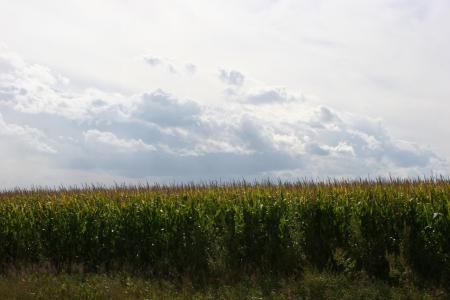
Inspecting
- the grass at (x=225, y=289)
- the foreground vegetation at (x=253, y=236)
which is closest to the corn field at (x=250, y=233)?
the foreground vegetation at (x=253, y=236)

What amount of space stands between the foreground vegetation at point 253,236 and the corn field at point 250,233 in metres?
0.03

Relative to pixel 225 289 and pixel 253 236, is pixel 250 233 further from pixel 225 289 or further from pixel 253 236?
pixel 225 289

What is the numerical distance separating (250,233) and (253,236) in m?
0.14

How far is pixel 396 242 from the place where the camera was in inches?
680

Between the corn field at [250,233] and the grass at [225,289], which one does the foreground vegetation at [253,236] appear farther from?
the grass at [225,289]

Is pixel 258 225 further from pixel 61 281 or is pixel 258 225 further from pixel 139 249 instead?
pixel 61 281

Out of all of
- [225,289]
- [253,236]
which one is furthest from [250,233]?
[225,289]

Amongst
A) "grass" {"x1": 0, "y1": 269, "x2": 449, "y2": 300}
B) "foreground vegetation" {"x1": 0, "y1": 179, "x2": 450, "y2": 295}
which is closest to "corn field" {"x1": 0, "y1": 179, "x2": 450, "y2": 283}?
"foreground vegetation" {"x1": 0, "y1": 179, "x2": 450, "y2": 295}

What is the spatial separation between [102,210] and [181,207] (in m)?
3.28

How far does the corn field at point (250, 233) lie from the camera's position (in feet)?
56.1

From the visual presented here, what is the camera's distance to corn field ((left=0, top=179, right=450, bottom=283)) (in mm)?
17094

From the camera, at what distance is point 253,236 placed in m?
18.4

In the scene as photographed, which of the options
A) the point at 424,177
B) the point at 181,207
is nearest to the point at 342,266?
the point at 181,207

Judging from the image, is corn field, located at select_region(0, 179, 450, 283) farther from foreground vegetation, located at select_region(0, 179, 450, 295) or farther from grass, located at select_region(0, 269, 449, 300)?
grass, located at select_region(0, 269, 449, 300)
